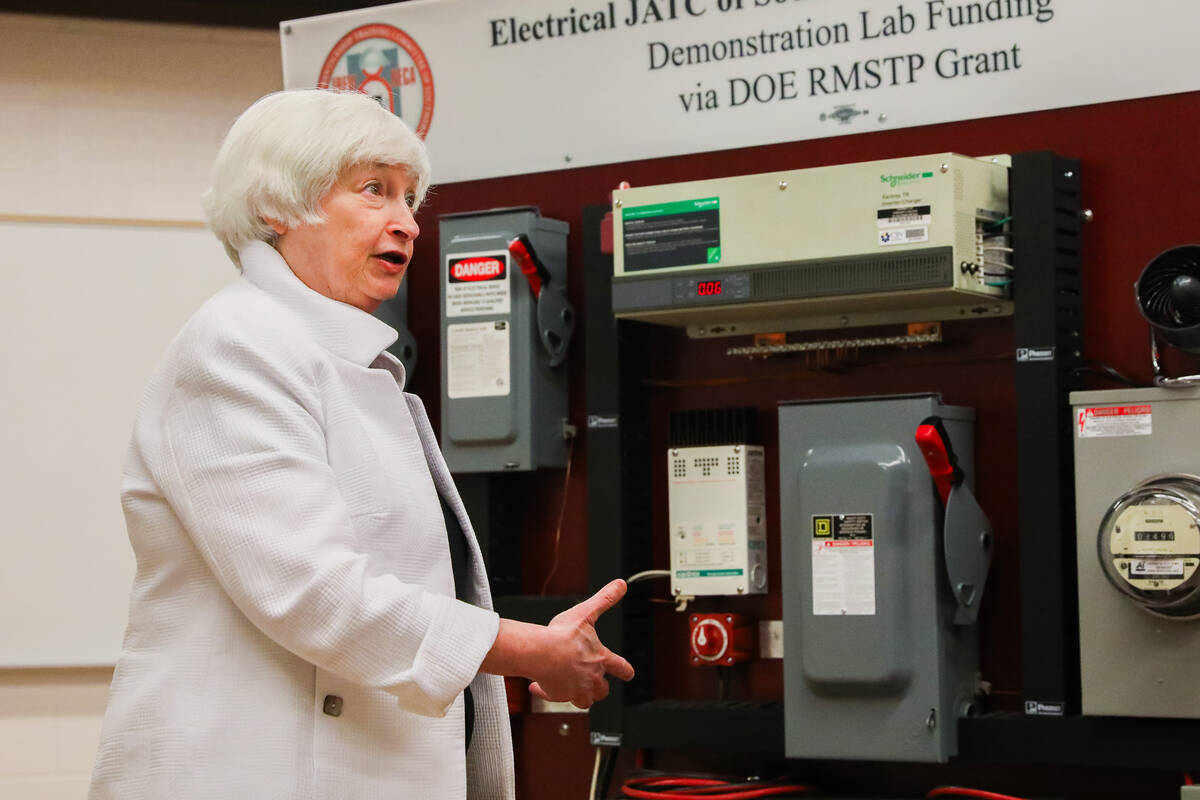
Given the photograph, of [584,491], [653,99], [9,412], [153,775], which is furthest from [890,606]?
[9,412]

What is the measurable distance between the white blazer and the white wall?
9.09 feet

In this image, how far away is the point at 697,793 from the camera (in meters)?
3.26

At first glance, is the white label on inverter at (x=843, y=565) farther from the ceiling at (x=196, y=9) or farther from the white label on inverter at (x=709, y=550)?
the ceiling at (x=196, y=9)

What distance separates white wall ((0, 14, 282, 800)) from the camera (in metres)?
4.32

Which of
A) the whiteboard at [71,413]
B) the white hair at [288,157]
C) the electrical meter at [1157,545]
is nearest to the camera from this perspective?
the white hair at [288,157]

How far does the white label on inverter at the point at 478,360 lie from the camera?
360 centimetres

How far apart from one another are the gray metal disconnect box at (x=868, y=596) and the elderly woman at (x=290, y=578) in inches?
45.6

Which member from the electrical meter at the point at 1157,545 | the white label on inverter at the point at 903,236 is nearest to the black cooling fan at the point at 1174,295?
the electrical meter at the point at 1157,545

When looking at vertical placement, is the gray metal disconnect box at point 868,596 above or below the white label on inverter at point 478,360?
below

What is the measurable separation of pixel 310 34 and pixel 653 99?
3.44 ft

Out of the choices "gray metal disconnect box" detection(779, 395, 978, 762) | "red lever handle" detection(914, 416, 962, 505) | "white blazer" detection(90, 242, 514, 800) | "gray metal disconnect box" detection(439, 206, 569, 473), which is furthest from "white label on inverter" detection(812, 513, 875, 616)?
"white blazer" detection(90, 242, 514, 800)

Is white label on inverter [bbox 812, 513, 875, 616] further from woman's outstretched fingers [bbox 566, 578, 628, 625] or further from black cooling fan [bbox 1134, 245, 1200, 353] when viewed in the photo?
woman's outstretched fingers [bbox 566, 578, 628, 625]

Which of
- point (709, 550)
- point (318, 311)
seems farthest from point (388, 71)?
point (318, 311)

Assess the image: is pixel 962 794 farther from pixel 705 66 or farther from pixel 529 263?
pixel 705 66
